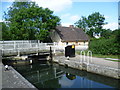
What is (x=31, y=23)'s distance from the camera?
2577 centimetres

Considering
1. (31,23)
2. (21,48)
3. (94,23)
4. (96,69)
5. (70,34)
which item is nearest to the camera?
(96,69)

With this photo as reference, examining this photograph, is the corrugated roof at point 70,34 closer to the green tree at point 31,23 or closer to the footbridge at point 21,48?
the green tree at point 31,23

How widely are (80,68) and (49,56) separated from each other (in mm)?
8247

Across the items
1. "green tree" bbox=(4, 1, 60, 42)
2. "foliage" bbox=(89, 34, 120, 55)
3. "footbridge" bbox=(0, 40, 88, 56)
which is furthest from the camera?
"green tree" bbox=(4, 1, 60, 42)

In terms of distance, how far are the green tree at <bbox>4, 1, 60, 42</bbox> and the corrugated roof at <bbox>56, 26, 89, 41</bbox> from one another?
5.76 m

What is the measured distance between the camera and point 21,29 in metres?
25.0

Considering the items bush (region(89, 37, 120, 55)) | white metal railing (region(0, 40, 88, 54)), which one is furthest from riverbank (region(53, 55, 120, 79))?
white metal railing (region(0, 40, 88, 54))

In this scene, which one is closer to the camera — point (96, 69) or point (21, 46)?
point (96, 69)

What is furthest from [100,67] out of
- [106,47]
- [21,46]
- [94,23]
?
[94,23]

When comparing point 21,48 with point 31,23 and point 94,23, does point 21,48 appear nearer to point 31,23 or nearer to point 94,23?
point 31,23

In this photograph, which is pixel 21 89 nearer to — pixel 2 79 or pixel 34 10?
pixel 2 79

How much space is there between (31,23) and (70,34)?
1327cm

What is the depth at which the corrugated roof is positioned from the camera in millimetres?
34203

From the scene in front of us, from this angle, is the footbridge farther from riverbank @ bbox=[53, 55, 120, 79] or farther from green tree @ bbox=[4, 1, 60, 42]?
green tree @ bbox=[4, 1, 60, 42]
